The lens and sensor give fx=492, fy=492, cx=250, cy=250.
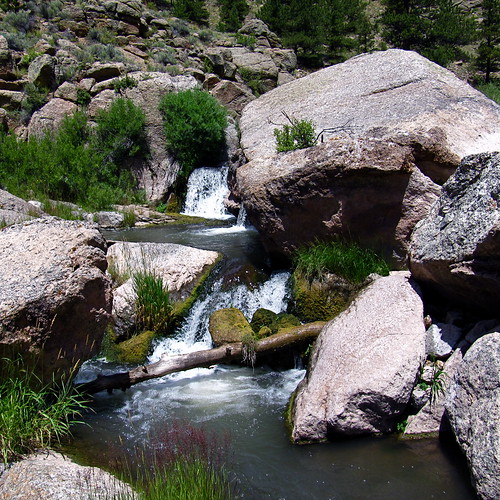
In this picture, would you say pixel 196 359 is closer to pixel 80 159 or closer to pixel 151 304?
pixel 151 304

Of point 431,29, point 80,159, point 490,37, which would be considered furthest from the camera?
point 490,37

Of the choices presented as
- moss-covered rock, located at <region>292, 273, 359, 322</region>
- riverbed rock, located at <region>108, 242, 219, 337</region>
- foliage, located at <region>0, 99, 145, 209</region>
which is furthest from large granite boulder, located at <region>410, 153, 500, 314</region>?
foliage, located at <region>0, 99, 145, 209</region>

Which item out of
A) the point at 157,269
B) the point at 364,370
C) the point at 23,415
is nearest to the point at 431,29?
the point at 157,269

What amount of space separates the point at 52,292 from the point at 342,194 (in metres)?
4.18

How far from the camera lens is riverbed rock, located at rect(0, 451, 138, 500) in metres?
3.26

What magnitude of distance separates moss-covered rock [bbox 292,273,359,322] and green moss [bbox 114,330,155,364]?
215cm

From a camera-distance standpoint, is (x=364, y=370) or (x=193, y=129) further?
(x=193, y=129)

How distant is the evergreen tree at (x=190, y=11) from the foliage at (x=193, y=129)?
2097cm

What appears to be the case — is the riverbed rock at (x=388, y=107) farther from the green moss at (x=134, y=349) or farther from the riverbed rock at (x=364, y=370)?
the green moss at (x=134, y=349)

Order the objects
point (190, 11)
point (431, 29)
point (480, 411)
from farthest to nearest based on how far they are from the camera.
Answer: point (190, 11), point (431, 29), point (480, 411)

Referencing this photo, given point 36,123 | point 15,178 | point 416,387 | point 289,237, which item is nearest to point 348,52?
point 36,123

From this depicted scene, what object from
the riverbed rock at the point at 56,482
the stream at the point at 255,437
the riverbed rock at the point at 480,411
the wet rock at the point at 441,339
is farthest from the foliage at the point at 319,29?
the riverbed rock at the point at 56,482

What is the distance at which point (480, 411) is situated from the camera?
12.7 feet

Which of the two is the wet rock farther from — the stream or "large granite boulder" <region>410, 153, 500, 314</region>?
the stream
